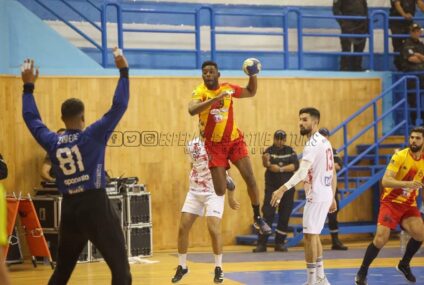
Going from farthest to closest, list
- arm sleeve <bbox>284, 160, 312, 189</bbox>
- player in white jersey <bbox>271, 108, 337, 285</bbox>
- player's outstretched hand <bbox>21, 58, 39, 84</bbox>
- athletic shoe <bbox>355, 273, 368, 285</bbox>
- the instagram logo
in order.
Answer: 1. the instagram logo
2. athletic shoe <bbox>355, 273, 368, 285</bbox>
3. player in white jersey <bbox>271, 108, 337, 285</bbox>
4. arm sleeve <bbox>284, 160, 312, 189</bbox>
5. player's outstretched hand <bbox>21, 58, 39, 84</bbox>

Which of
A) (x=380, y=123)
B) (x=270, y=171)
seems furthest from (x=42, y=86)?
(x=380, y=123)

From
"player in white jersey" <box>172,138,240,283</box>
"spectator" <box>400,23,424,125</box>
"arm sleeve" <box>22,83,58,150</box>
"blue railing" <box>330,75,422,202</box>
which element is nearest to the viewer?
"arm sleeve" <box>22,83,58,150</box>

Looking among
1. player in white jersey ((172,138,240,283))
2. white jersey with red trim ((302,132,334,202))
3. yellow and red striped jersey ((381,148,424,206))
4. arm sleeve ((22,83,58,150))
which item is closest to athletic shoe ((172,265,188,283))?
player in white jersey ((172,138,240,283))

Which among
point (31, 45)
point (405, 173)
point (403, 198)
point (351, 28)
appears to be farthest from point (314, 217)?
point (351, 28)

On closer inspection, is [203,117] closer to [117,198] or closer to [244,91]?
[244,91]

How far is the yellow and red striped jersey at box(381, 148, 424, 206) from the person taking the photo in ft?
41.6

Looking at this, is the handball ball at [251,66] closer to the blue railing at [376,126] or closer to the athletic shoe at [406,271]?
the athletic shoe at [406,271]

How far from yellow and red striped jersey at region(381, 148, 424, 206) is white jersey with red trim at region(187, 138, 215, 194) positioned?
258 cm

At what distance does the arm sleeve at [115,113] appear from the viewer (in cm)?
830

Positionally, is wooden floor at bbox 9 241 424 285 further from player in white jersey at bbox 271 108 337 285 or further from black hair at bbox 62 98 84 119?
black hair at bbox 62 98 84 119

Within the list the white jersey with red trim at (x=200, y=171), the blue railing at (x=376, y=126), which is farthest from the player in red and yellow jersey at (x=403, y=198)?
the blue railing at (x=376, y=126)

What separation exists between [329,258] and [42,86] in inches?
246

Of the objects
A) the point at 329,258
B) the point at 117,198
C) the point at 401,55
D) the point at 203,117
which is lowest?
the point at 329,258

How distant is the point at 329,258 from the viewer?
16.7 metres
